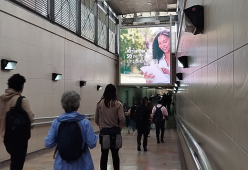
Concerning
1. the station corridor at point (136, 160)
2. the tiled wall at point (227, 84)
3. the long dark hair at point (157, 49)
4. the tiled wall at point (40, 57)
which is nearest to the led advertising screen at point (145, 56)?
the long dark hair at point (157, 49)

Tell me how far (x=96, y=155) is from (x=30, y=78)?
102 inches

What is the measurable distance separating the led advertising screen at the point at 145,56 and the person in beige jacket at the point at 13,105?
40.8ft

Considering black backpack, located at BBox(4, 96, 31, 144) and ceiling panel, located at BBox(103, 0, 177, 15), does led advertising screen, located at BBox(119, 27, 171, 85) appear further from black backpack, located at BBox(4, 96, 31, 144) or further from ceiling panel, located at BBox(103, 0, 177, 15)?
black backpack, located at BBox(4, 96, 31, 144)

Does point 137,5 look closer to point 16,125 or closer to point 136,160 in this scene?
point 136,160

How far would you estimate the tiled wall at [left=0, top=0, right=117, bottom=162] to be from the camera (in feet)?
20.4

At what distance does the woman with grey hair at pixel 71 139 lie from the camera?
8.77 ft

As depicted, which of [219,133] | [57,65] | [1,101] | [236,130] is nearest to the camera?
[236,130]

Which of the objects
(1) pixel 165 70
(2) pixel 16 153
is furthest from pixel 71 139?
(1) pixel 165 70

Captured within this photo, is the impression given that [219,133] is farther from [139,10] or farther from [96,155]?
[139,10]

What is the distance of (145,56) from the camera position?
16031 millimetres

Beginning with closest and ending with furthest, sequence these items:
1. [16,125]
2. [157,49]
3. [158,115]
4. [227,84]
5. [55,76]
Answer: [227,84] < [16,125] < [55,76] < [158,115] < [157,49]

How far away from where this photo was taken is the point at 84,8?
38.7 feet

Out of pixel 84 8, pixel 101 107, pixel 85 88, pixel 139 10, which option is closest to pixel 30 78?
pixel 101 107

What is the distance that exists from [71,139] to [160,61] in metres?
13.5
